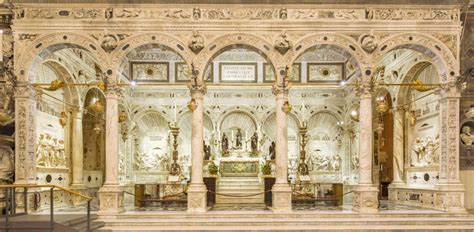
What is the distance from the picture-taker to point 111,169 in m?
13.3

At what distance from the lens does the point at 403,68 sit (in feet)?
52.8

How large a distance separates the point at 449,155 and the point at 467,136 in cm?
93

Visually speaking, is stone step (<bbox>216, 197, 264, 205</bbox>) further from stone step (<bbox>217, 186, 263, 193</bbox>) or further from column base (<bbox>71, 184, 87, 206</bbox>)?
column base (<bbox>71, 184, 87, 206</bbox>)

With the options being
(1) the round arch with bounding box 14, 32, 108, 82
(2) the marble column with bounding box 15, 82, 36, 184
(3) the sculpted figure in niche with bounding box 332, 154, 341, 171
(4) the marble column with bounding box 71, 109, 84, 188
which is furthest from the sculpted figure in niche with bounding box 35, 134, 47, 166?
(3) the sculpted figure in niche with bounding box 332, 154, 341, 171

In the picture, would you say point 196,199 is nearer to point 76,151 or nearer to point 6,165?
point 6,165

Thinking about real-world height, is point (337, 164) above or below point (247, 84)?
below

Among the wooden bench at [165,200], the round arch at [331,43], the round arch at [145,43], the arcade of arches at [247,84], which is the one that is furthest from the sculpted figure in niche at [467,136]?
the wooden bench at [165,200]

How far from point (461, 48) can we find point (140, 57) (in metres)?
12.2

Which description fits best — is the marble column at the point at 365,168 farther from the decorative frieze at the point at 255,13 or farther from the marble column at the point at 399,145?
the marble column at the point at 399,145

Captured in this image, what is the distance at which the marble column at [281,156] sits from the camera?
13.1 m

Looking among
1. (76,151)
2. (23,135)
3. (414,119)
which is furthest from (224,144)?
(23,135)

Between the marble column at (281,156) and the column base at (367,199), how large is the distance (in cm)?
199

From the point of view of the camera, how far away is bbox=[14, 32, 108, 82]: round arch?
43.3 feet

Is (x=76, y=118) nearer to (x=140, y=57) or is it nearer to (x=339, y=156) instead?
(x=140, y=57)
